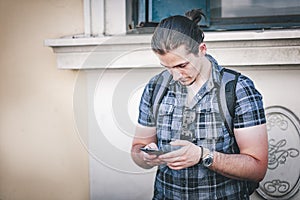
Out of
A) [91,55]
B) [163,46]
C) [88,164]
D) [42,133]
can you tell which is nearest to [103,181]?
[88,164]

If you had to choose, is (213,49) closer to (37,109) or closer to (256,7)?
(256,7)

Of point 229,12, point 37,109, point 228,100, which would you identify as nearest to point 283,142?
point 228,100

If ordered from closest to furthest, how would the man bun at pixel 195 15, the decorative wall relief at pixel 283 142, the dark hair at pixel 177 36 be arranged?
the dark hair at pixel 177 36, the man bun at pixel 195 15, the decorative wall relief at pixel 283 142

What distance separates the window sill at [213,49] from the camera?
1.13 m

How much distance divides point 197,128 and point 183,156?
79 mm

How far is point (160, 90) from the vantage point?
3.50 feet

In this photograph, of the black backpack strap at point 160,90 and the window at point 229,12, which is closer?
the black backpack strap at point 160,90

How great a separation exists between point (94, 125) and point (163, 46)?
0.36m

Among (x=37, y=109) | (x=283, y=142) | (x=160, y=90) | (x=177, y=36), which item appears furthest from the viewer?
(x=37, y=109)

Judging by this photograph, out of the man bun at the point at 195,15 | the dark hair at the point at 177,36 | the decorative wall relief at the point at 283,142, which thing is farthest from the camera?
the decorative wall relief at the point at 283,142

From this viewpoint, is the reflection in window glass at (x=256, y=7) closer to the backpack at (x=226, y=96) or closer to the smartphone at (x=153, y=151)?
the backpack at (x=226, y=96)

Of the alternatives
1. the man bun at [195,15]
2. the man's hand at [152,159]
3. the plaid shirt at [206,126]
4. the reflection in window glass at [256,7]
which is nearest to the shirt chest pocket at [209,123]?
the plaid shirt at [206,126]

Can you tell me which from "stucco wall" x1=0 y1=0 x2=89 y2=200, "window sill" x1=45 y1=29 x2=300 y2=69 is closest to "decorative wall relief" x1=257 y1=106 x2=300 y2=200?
"window sill" x1=45 y1=29 x2=300 y2=69

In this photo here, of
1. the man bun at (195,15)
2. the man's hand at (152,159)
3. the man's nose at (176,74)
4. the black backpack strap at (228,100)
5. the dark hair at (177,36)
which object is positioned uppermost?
the man bun at (195,15)
